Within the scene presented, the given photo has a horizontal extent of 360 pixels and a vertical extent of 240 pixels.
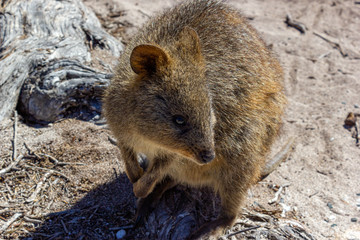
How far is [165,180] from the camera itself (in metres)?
3.96

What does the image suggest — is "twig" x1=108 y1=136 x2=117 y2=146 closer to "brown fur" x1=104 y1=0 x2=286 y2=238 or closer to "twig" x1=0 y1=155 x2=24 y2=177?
"brown fur" x1=104 y1=0 x2=286 y2=238

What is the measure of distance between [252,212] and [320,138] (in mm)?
1849

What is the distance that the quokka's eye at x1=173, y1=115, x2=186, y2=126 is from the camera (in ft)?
9.25

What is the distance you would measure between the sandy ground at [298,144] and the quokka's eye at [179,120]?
55.5 inches

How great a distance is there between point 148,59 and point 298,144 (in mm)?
2943

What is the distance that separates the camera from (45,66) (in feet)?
14.6

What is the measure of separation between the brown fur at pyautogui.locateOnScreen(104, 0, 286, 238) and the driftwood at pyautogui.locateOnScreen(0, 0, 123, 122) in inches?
48.3

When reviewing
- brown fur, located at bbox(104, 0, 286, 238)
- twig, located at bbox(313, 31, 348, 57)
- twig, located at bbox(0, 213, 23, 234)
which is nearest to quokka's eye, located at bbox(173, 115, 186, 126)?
brown fur, located at bbox(104, 0, 286, 238)

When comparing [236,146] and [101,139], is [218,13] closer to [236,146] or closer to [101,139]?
[236,146]

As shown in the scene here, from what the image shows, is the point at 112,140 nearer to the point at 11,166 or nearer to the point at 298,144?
the point at 11,166

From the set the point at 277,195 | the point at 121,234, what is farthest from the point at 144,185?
the point at 277,195

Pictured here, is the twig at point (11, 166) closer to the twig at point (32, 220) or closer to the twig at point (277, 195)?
the twig at point (32, 220)

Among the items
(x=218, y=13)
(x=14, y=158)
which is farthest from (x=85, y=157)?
(x=218, y=13)

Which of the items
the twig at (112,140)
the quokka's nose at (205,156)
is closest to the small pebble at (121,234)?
the twig at (112,140)
